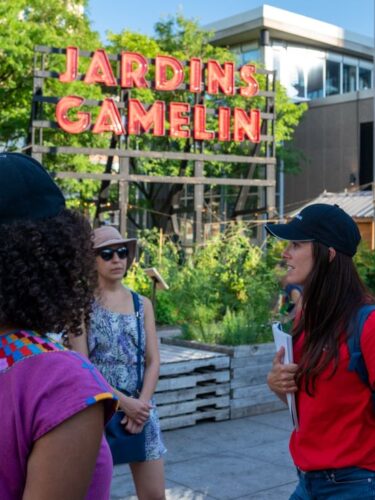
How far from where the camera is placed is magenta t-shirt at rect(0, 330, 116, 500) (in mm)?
1296

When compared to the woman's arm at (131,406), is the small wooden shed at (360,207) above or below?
above

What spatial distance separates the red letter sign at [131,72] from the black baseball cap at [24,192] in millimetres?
23580

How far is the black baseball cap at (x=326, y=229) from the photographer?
2729 mm

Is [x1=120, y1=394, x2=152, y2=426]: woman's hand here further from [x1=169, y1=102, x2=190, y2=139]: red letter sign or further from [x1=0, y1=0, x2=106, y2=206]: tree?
[x1=0, y1=0, x2=106, y2=206]: tree

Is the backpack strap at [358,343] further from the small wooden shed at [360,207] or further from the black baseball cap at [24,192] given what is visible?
the small wooden shed at [360,207]

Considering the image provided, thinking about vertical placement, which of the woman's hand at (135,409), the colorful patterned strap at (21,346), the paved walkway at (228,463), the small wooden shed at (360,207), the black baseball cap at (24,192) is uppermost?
the small wooden shed at (360,207)

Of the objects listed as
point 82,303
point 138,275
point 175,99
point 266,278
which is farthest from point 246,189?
point 82,303

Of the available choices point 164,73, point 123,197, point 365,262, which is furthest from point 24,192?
point 164,73

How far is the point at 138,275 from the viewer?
60.9 feet

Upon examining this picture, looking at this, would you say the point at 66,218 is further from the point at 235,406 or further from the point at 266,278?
the point at 266,278

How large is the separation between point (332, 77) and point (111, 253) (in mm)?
38295

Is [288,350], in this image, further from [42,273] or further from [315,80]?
[315,80]

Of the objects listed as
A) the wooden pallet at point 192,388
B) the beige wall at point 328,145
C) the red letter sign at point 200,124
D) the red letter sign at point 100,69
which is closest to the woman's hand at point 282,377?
the wooden pallet at point 192,388

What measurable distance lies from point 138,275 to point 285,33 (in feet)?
72.9
